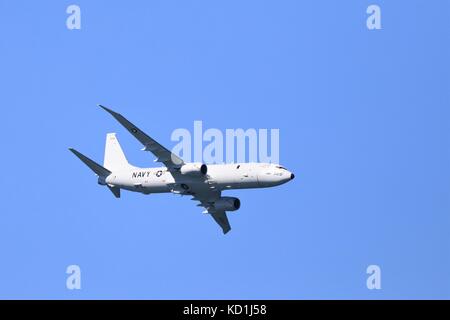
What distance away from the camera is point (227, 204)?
88875mm

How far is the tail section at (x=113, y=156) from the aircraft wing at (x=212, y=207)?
7112 millimetres

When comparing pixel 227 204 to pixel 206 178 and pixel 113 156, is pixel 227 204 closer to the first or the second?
pixel 206 178

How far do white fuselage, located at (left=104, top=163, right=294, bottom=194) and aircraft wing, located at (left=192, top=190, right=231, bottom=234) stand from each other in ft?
6.20

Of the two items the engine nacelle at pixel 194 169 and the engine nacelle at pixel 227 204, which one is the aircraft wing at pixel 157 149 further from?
the engine nacelle at pixel 227 204

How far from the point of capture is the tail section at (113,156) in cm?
9169

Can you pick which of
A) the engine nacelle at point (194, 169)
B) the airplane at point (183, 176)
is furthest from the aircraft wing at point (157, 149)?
the engine nacelle at point (194, 169)

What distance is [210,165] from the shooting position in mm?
84500

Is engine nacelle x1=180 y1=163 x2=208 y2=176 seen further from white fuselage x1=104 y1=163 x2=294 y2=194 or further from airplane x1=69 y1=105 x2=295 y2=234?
white fuselage x1=104 y1=163 x2=294 y2=194

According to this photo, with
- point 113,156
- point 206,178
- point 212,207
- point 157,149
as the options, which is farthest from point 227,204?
point 113,156
